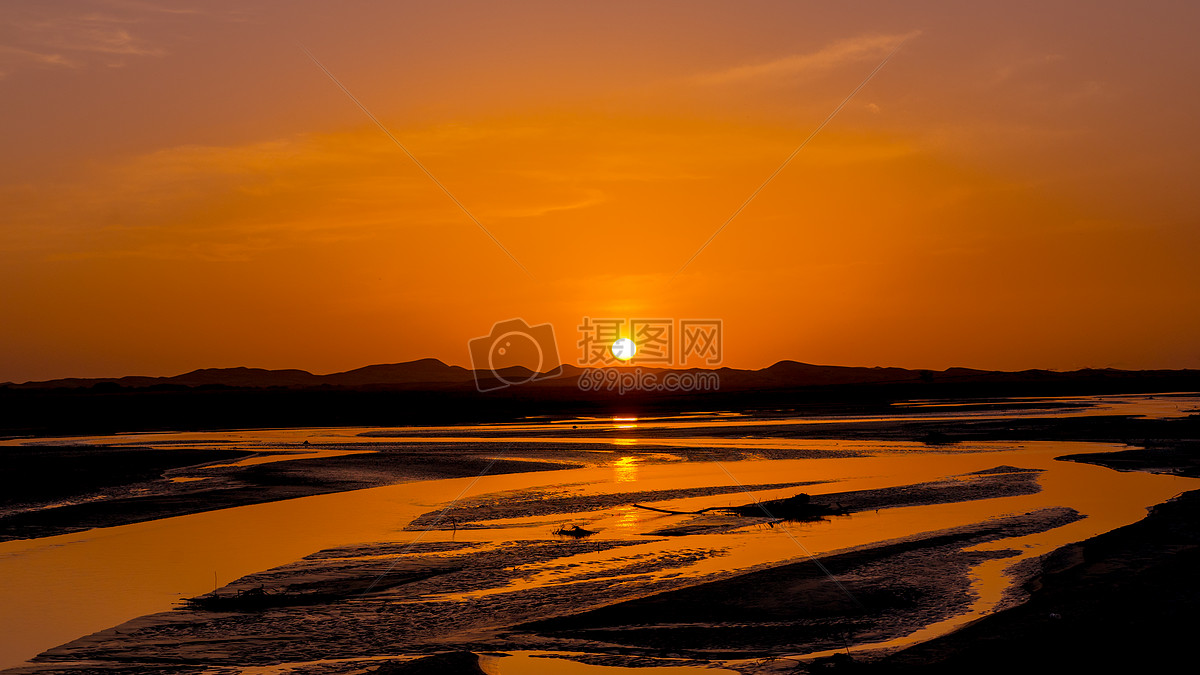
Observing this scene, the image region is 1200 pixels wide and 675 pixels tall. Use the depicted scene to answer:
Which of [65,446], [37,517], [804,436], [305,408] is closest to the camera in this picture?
[37,517]

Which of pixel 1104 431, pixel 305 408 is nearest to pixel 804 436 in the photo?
pixel 1104 431

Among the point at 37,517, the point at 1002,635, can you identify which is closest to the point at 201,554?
the point at 37,517

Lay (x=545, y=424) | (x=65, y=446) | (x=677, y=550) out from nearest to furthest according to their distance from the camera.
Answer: (x=677, y=550)
(x=65, y=446)
(x=545, y=424)

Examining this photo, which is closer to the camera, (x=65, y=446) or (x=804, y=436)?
(x=65, y=446)

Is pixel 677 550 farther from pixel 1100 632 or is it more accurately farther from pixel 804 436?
pixel 804 436

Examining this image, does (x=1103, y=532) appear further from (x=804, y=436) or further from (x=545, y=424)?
(x=545, y=424)

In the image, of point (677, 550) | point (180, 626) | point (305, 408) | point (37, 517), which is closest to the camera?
point (180, 626)

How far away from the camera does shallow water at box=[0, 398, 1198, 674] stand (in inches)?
558

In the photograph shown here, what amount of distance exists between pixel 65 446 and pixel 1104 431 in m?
51.4

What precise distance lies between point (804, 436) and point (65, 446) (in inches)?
1438

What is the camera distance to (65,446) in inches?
1804

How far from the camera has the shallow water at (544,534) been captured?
1416 cm

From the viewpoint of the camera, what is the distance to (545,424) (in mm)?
65812

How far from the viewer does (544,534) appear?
19.6 metres
